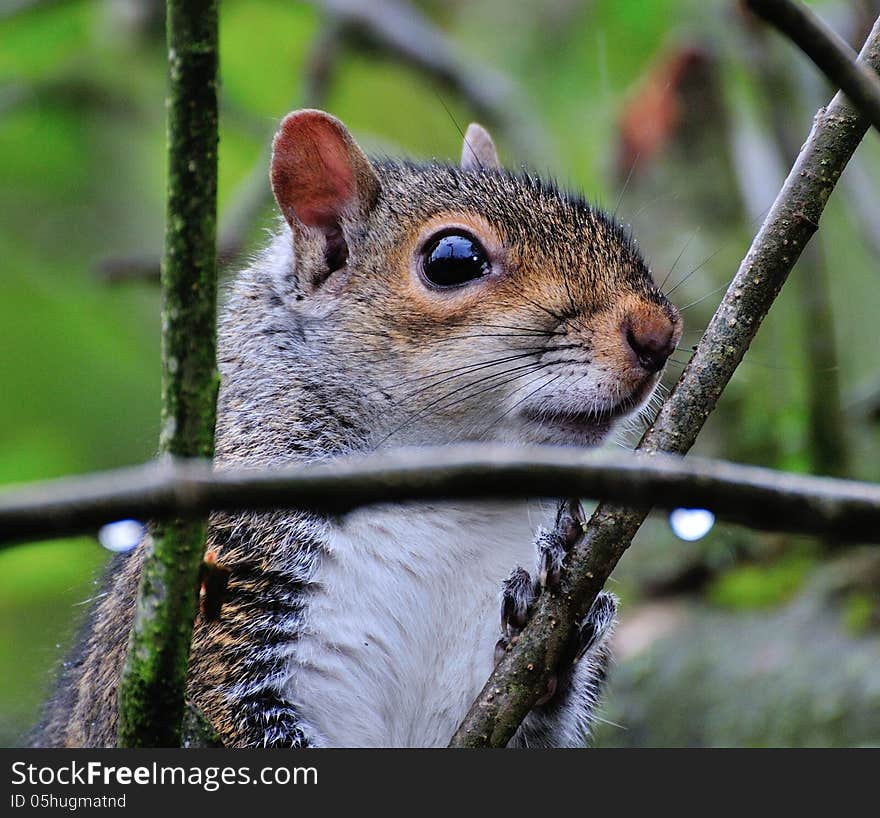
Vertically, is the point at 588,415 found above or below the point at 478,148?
below

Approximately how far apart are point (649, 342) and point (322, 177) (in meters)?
1.02

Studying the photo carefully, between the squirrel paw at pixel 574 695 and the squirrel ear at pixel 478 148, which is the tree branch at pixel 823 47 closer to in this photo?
the squirrel paw at pixel 574 695

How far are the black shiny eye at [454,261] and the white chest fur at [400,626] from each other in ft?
1.77

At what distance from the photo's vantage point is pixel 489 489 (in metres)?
1.16

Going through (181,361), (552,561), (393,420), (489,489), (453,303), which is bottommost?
(489,489)

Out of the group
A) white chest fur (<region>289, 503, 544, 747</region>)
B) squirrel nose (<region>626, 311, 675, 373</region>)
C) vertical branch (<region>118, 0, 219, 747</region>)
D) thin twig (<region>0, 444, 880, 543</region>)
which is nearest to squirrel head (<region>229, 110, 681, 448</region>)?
squirrel nose (<region>626, 311, 675, 373</region>)

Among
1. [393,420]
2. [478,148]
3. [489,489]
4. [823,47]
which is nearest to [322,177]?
[393,420]

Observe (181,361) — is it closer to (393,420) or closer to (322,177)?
(393,420)

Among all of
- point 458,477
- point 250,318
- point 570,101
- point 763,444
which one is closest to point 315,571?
point 250,318

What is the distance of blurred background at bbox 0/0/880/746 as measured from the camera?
401 centimetres

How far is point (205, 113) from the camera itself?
1.53 metres

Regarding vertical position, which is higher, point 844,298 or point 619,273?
point 844,298

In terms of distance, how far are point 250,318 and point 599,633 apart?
122 cm
